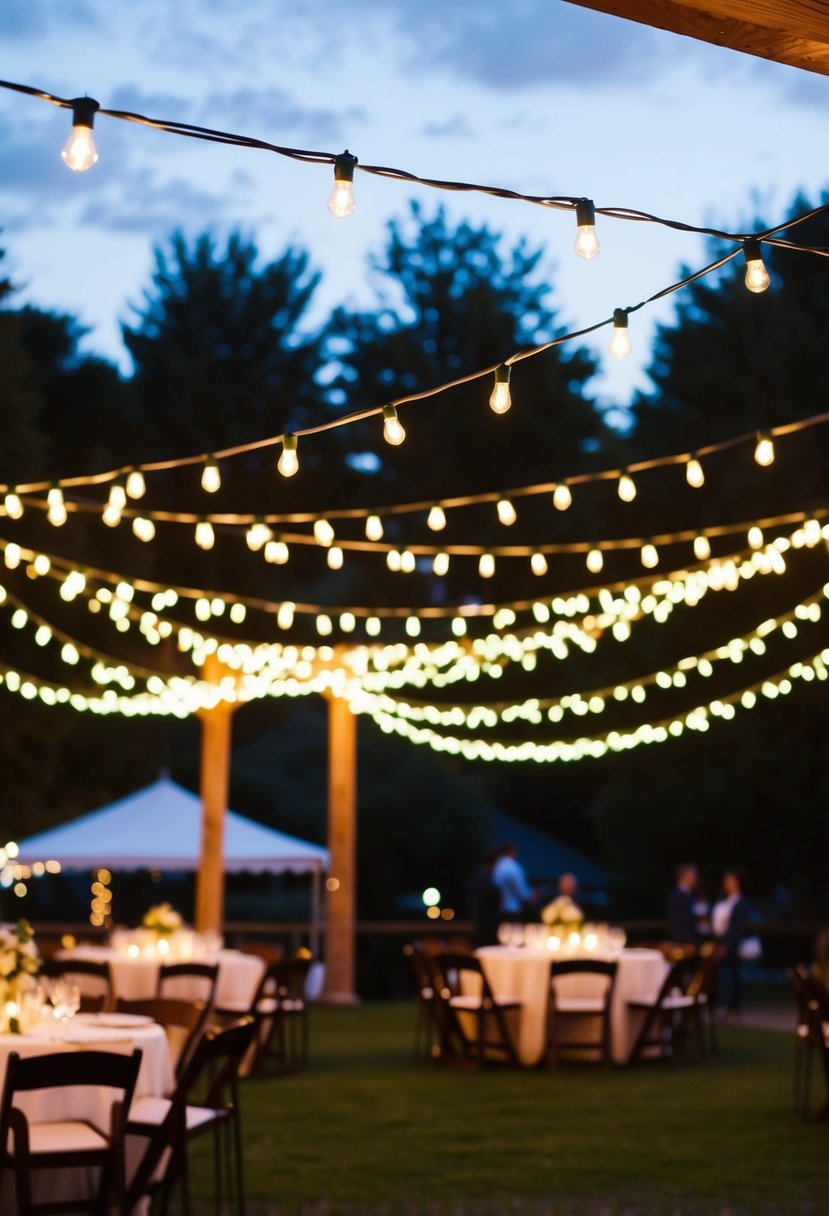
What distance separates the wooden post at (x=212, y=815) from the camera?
13172 millimetres

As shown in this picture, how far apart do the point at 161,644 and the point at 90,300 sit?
248 inches

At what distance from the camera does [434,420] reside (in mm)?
21703

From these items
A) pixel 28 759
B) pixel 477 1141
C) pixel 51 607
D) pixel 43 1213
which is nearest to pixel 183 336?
pixel 51 607

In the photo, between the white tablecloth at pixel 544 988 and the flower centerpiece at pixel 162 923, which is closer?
the white tablecloth at pixel 544 988

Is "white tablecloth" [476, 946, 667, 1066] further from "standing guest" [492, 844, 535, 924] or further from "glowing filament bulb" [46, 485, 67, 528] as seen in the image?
"glowing filament bulb" [46, 485, 67, 528]

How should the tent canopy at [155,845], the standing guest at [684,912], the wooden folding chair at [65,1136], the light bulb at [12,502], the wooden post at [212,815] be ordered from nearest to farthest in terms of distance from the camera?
the wooden folding chair at [65,1136]
the light bulb at [12,502]
the standing guest at [684,912]
the wooden post at [212,815]
the tent canopy at [155,845]

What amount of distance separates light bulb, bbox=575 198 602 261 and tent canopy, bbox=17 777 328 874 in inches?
444

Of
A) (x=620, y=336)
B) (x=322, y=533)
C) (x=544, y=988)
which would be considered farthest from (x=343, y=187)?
(x=544, y=988)

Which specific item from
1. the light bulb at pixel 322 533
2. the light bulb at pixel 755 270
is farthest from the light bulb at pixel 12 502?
the light bulb at pixel 755 270

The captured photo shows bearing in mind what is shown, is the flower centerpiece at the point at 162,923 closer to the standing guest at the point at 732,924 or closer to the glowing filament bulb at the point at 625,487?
the standing guest at the point at 732,924

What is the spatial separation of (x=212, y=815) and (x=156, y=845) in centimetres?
164

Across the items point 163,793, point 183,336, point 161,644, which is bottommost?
point 163,793

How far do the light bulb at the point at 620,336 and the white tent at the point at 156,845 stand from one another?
10958 millimetres

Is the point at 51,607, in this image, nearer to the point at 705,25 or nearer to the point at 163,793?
the point at 163,793
